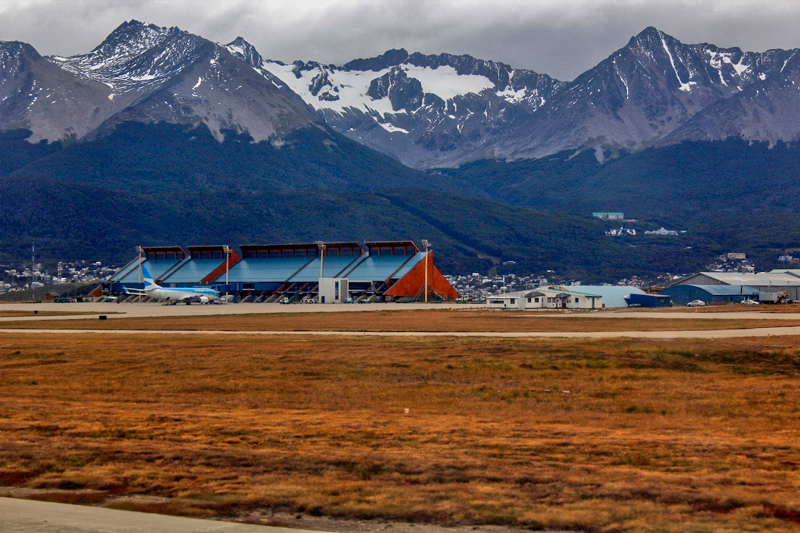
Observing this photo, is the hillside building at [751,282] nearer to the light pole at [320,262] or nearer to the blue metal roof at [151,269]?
the light pole at [320,262]

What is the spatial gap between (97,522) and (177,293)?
11772 cm

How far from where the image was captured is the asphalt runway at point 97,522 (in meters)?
11.2

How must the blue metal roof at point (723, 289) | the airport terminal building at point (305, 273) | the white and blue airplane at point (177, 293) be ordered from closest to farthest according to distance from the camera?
the white and blue airplane at point (177, 293) → the airport terminal building at point (305, 273) → the blue metal roof at point (723, 289)

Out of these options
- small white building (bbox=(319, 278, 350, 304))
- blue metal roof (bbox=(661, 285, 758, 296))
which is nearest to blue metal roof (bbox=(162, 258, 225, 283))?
small white building (bbox=(319, 278, 350, 304))

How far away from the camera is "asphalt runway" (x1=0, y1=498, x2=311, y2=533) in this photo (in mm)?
11242

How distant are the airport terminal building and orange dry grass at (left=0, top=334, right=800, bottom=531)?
95297 millimetres

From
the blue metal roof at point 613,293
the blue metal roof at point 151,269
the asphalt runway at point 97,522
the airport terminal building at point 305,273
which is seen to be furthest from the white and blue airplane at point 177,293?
the asphalt runway at point 97,522

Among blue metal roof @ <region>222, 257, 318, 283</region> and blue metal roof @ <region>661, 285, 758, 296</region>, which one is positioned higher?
blue metal roof @ <region>222, 257, 318, 283</region>

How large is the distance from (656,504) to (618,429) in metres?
6.94

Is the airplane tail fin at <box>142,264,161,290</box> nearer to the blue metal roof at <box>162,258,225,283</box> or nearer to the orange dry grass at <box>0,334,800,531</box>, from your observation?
the blue metal roof at <box>162,258,225,283</box>

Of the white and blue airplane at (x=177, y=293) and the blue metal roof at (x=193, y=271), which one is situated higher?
the blue metal roof at (x=193, y=271)

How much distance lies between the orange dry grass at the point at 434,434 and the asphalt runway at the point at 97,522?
780 millimetres

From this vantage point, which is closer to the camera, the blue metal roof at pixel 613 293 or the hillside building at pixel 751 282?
the blue metal roof at pixel 613 293

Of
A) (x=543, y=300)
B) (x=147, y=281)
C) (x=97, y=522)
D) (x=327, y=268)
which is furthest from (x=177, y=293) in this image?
(x=97, y=522)
